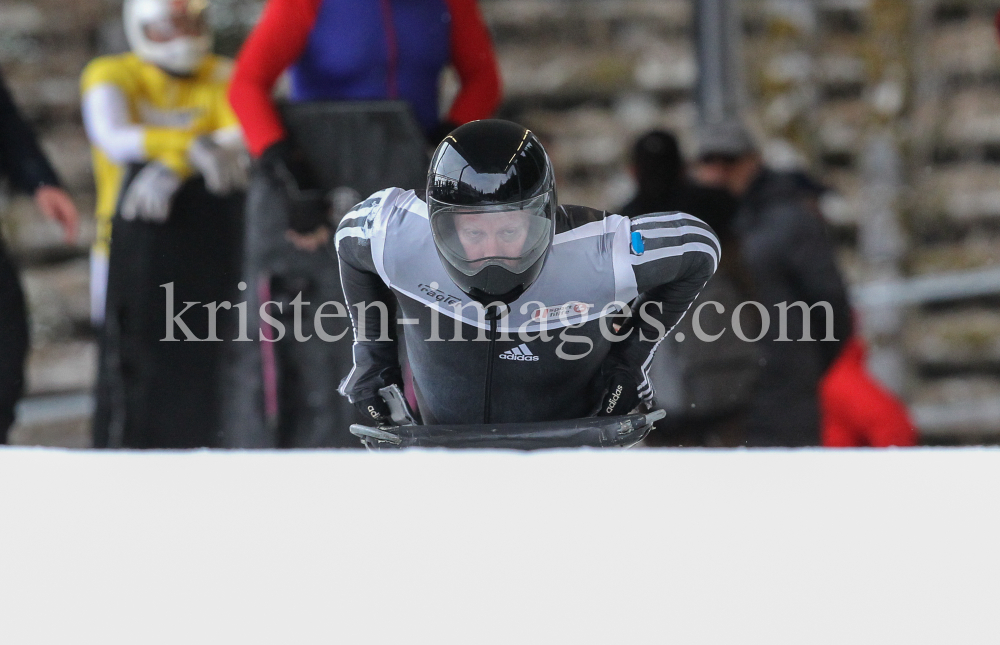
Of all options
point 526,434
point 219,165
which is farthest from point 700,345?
point 219,165

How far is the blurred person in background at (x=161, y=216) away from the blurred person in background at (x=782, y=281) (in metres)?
0.83

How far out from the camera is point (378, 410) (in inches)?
54.5

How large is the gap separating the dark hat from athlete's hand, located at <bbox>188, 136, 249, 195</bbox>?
33.4 inches

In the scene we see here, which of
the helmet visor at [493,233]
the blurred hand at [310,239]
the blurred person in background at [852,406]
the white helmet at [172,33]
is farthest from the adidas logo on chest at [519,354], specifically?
the white helmet at [172,33]

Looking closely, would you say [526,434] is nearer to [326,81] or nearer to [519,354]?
[519,354]

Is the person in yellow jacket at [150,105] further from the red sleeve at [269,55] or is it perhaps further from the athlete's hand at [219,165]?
the red sleeve at [269,55]

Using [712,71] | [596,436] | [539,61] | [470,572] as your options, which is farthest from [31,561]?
[539,61]

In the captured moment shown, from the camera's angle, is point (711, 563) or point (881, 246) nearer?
point (711, 563)

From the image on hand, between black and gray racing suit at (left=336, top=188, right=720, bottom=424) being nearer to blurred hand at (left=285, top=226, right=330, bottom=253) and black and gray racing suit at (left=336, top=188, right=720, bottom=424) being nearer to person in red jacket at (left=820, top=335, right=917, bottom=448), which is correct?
blurred hand at (left=285, top=226, right=330, bottom=253)

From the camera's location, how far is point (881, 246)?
4.04m

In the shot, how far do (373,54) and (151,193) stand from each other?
828mm

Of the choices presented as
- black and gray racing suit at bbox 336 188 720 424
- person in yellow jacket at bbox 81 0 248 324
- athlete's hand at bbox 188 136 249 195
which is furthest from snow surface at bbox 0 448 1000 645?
person in yellow jacket at bbox 81 0 248 324

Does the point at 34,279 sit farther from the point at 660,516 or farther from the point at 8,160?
the point at 660,516

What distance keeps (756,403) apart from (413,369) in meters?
0.72
